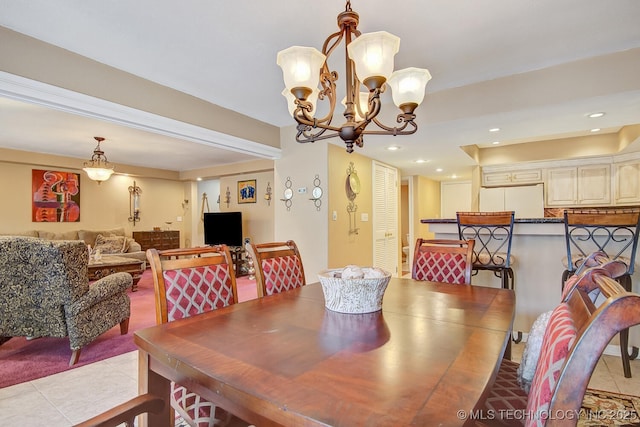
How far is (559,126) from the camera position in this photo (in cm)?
336

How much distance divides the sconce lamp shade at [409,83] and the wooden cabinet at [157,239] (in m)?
7.19

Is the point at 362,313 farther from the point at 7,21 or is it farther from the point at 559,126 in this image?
the point at 559,126

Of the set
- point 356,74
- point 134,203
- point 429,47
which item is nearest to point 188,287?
point 356,74

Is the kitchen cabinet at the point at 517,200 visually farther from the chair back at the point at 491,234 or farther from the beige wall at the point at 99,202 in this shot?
the beige wall at the point at 99,202

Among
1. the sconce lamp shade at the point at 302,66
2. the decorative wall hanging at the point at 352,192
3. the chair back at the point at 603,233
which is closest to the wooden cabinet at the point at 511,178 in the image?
the decorative wall hanging at the point at 352,192

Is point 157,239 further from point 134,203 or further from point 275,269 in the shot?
point 275,269

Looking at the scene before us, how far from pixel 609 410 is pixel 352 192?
10.2ft

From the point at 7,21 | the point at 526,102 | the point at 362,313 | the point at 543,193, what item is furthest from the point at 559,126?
the point at 7,21

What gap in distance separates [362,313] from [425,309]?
0.98 ft

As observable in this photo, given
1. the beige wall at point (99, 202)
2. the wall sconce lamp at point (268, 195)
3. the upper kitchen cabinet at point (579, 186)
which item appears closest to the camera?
the upper kitchen cabinet at point (579, 186)

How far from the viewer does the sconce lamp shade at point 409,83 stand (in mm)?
1762

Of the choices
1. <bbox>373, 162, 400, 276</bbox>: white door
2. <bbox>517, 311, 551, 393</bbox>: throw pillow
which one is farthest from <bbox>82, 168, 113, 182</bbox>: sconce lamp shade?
<bbox>517, 311, 551, 393</bbox>: throw pillow

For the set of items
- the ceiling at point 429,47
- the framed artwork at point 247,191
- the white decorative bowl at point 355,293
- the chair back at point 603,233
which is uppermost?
the ceiling at point 429,47

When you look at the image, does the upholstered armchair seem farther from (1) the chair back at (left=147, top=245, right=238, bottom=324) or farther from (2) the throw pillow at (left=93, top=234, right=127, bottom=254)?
(2) the throw pillow at (left=93, top=234, right=127, bottom=254)
